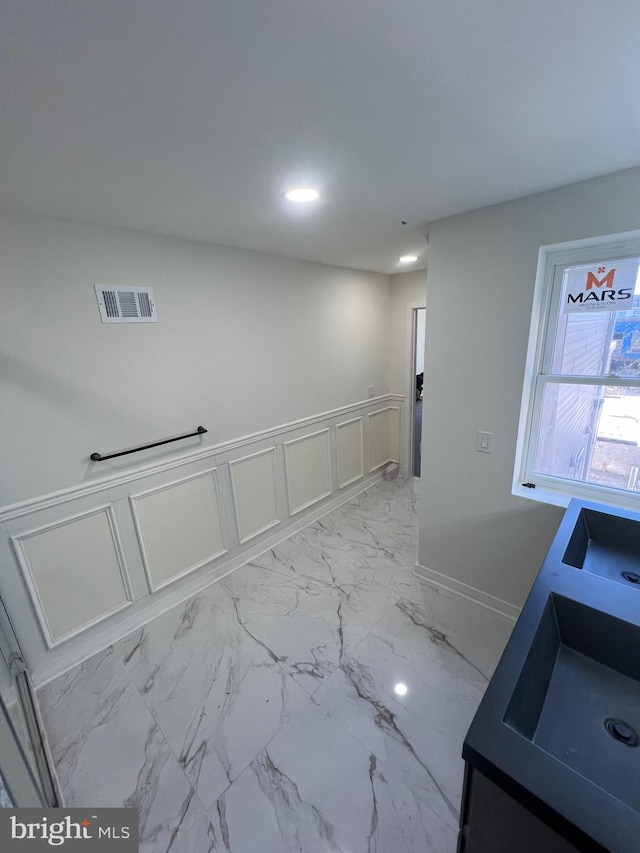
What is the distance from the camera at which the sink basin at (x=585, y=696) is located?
31.8 inches

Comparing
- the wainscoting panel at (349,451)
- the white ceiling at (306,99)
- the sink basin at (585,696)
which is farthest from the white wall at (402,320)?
the sink basin at (585,696)

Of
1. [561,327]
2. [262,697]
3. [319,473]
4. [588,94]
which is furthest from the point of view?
[319,473]

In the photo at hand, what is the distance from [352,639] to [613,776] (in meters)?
1.42

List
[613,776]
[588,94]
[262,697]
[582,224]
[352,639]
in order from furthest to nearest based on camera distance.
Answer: [352,639] → [262,697] → [582,224] → [588,94] → [613,776]

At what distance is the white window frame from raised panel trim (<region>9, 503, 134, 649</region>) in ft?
7.75

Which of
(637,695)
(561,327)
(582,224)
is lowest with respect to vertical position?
(637,695)

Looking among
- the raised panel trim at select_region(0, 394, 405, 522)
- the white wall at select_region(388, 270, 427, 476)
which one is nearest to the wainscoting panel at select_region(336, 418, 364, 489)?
the raised panel trim at select_region(0, 394, 405, 522)

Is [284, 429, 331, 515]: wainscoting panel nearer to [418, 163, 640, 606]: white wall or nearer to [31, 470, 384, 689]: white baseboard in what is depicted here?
[31, 470, 384, 689]: white baseboard

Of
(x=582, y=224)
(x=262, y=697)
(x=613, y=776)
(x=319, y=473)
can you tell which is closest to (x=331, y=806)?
(x=262, y=697)

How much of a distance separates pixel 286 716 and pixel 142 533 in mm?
1300

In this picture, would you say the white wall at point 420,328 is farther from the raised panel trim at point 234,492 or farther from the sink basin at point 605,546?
the sink basin at point 605,546

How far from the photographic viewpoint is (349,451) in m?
3.69

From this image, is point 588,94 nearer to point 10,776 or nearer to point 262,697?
point 10,776

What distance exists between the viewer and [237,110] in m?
0.94
